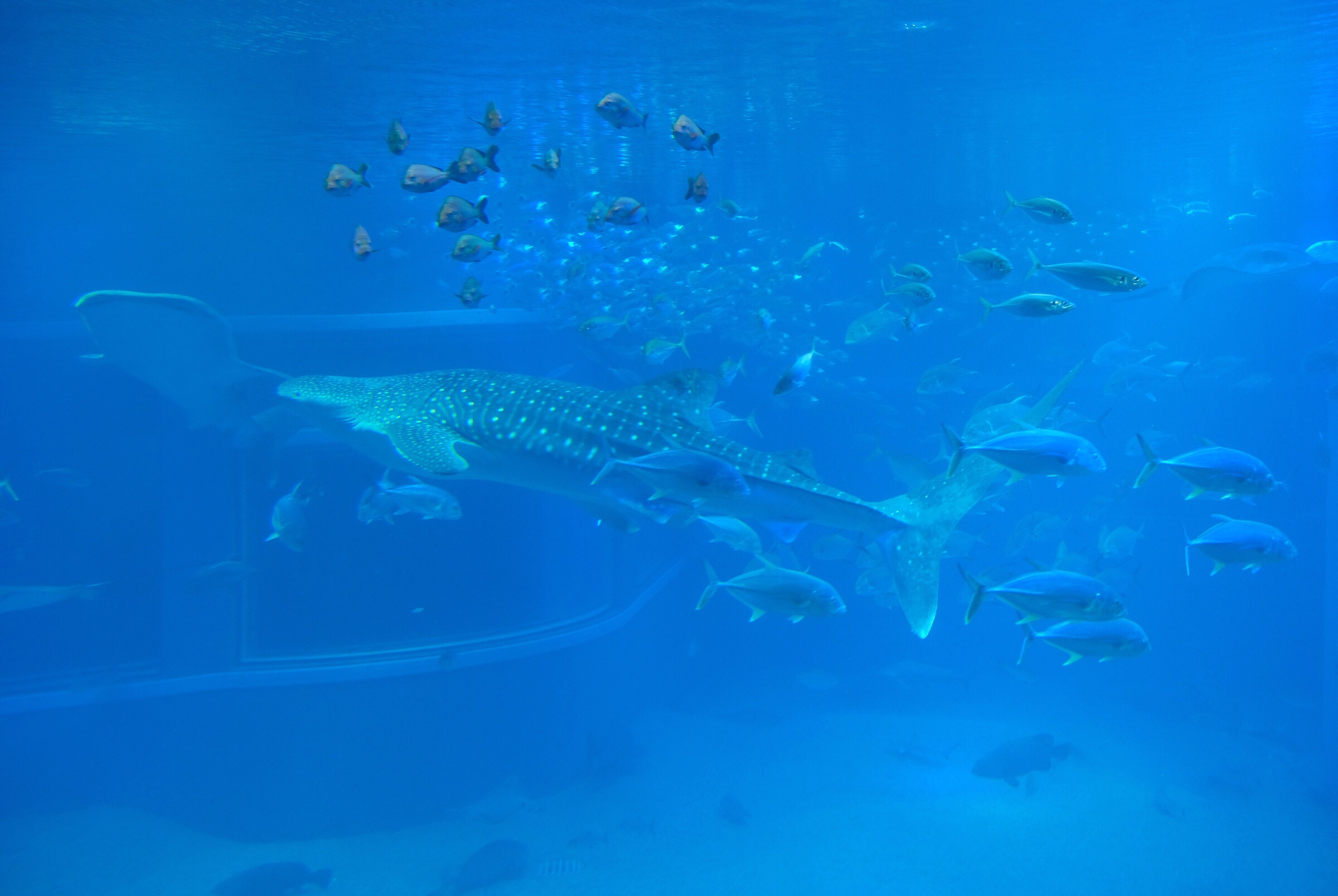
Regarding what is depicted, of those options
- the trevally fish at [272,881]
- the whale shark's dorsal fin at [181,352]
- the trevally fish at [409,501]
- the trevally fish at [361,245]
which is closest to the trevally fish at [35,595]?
the whale shark's dorsal fin at [181,352]

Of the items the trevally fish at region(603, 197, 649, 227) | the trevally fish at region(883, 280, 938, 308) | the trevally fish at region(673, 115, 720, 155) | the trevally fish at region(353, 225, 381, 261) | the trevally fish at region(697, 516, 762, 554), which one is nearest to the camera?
the trevally fish at region(673, 115, 720, 155)

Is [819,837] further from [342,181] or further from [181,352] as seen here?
[181,352]

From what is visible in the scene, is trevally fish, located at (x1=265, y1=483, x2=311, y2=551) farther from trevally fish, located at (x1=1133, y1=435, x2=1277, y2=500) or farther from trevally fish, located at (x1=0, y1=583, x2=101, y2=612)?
trevally fish, located at (x1=1133, y1=435, x2=1277, y2=500)

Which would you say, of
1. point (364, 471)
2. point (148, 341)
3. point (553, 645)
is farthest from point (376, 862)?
point (148, 341)

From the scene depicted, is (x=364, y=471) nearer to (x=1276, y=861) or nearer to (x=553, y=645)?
(x=553, y=645)

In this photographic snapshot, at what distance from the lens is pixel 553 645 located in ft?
32.6

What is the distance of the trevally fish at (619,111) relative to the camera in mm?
4516

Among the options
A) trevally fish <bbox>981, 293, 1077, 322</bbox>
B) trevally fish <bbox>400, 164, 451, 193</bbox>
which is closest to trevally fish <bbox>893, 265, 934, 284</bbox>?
trevally fish <bbox>981, 293, 1077, 322</bbox>

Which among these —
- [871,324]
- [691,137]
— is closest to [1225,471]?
Result: [871,324]

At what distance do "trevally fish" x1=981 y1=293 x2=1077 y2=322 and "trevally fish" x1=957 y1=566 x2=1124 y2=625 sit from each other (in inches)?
72.9

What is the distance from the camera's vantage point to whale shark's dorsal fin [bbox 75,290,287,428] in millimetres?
6586

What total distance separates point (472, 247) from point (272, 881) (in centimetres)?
761

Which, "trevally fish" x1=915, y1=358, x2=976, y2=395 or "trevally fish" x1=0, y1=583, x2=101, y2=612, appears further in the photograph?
"trevally fish" x1=915, y1=358, x2=976, y2=395

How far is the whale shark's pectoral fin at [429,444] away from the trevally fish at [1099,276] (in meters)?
4.11
